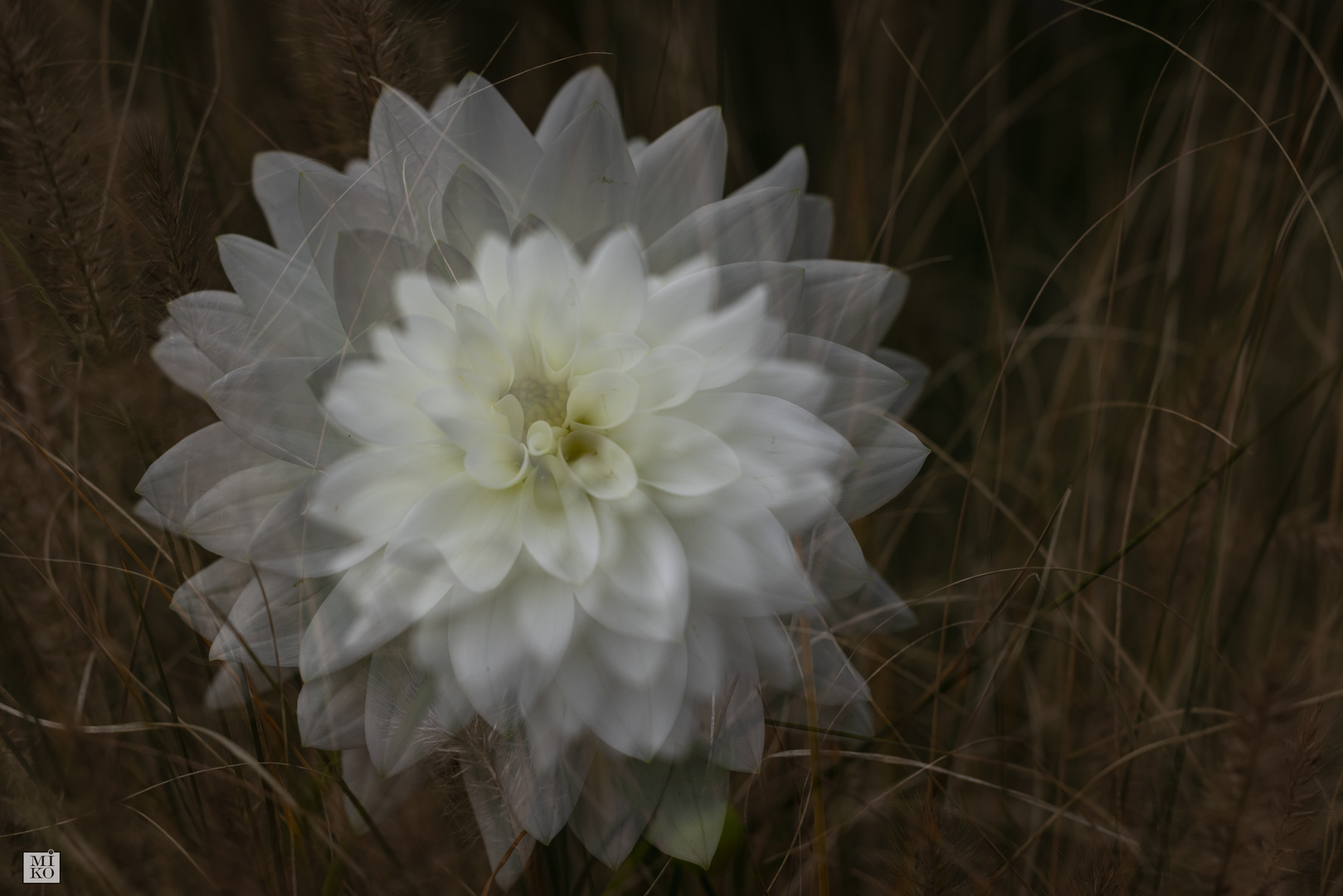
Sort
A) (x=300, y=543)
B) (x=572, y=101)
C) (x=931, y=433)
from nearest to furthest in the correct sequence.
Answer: (x=300, y=543) → (x=572, y=101) → (x=931, y=433)

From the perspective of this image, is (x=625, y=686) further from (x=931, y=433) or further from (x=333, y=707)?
(x=931, y=433)

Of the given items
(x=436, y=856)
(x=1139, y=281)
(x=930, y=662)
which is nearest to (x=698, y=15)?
(x=1139, y=281)

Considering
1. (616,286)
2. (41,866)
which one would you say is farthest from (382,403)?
(41,866)

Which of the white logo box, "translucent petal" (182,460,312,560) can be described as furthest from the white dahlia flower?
the white logo box

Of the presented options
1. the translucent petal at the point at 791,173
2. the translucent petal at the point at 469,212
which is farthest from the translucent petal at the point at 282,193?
the translucent petal at the point at 791,173

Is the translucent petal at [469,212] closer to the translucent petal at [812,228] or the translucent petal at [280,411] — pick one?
the translucent petal at [280,411]

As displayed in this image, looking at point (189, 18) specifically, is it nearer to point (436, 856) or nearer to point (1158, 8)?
point (436, 856)
